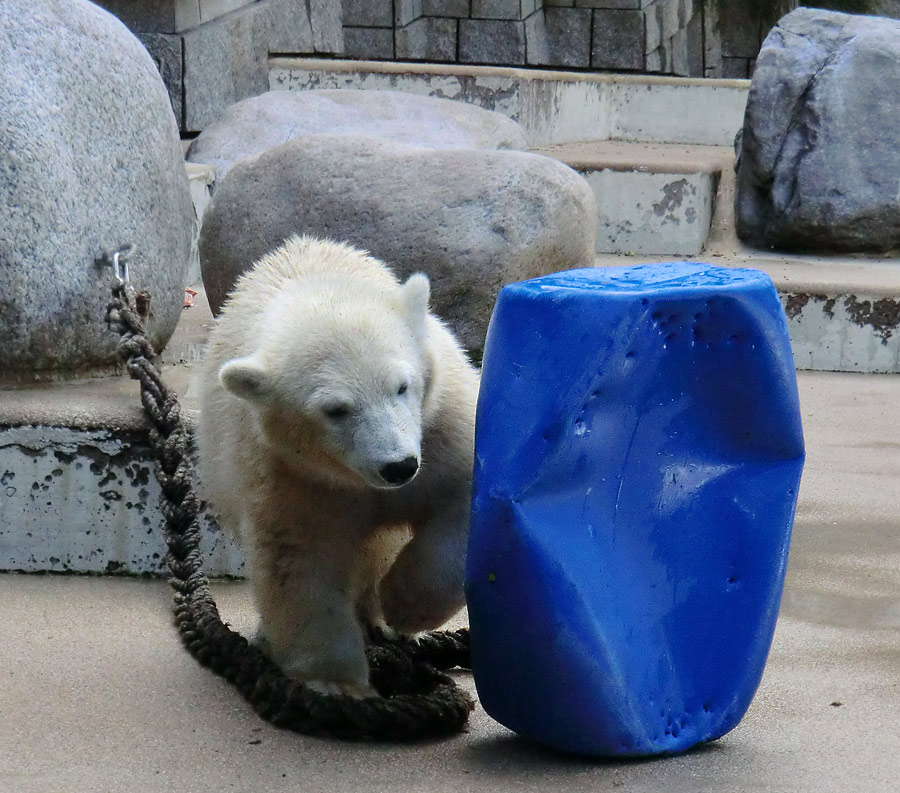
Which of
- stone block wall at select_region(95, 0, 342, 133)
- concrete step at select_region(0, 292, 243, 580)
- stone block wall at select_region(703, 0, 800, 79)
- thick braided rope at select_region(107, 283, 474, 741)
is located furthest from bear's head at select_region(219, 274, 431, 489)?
stone block wall at select_region(703, 0, 800, 79)

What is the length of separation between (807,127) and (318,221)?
378 cm

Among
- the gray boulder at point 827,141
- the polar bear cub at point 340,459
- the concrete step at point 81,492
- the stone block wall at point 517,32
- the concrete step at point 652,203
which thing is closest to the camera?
the polar bear cub at point 340,459

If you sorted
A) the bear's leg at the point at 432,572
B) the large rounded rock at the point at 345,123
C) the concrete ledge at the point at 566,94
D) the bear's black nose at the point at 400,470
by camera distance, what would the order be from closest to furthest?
the bear's black nose at the point at 400,470
the bear's leg at the point at 432,572
the large rounded rock at the point at 345,123
the concrete ledge at the point at 566,94

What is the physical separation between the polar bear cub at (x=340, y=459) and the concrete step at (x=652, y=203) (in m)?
5.22

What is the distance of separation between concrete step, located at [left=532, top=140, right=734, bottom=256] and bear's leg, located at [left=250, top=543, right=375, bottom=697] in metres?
5.48

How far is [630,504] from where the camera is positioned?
6.62 feet

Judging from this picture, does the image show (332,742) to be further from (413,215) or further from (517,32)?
(517,32)

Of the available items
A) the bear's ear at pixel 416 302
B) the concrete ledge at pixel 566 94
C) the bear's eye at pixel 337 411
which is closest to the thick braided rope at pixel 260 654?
the bear's eye at pixel 337 411

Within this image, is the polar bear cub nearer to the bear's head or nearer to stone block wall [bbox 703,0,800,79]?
the bear's head

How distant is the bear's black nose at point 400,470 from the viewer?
2.12 meters

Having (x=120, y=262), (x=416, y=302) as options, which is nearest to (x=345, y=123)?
(x=120, y=262)

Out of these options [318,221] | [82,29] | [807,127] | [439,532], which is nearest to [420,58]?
[807,127]

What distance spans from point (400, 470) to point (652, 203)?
5832mm

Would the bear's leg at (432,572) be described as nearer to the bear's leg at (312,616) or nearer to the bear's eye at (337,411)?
the bear's leg at (312,616)
